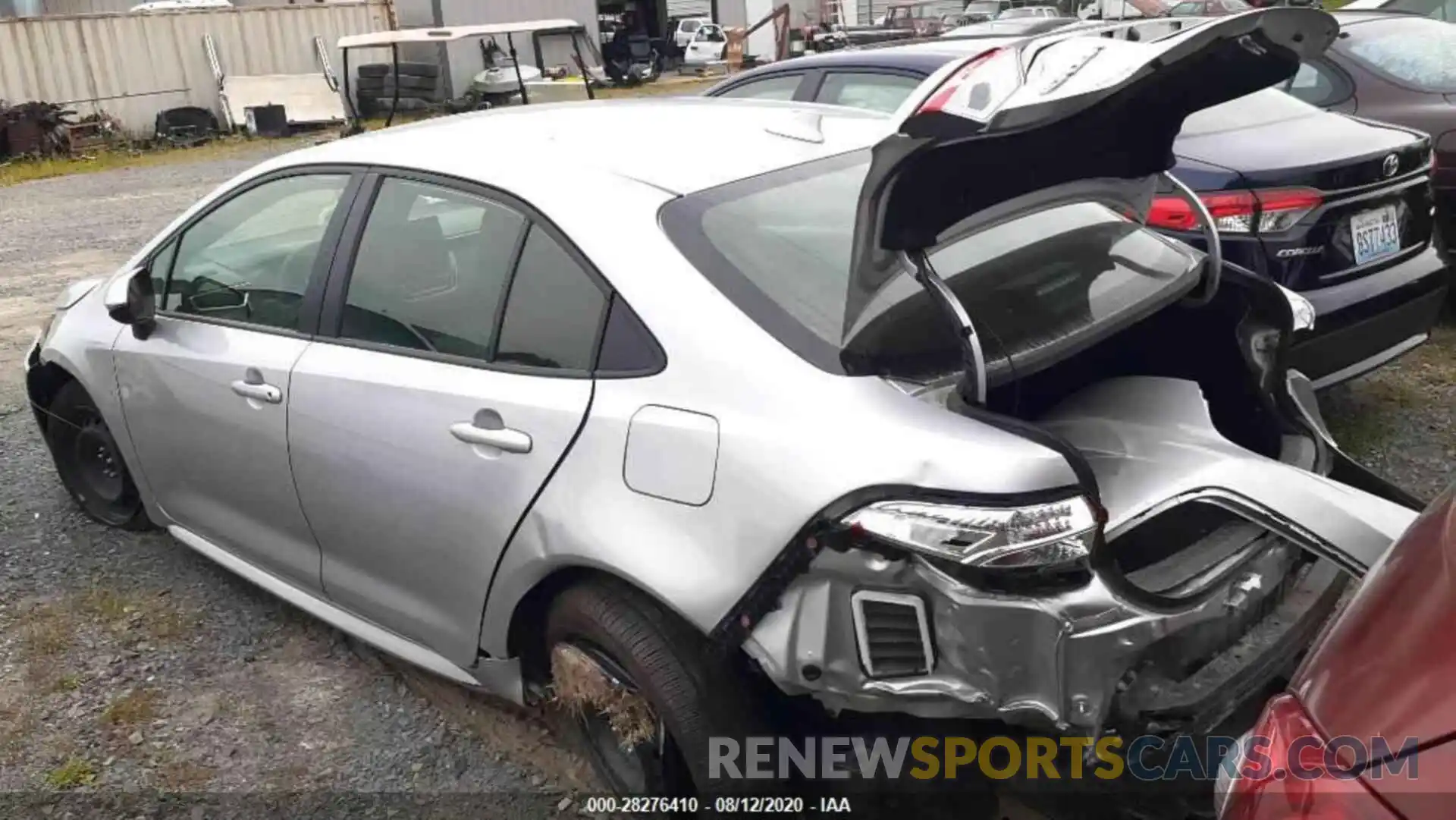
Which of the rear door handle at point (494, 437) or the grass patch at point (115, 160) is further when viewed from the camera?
the grass patch at point (115, 160)

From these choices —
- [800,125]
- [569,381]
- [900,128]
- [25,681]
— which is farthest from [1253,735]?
[25,681]

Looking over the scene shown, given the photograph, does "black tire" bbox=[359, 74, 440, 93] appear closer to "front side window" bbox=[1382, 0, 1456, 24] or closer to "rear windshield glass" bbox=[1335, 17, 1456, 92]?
"front side window" bbox=[1382, 0, 1456, 24]

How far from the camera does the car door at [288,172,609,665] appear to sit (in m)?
2.50

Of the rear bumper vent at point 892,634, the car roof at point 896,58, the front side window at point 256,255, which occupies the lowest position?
the rear bumper vent at point 892,634

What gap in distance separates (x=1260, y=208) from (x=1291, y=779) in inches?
114

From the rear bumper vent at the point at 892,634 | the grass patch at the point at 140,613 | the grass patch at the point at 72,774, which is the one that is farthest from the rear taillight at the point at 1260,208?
the grass patch at the point at 72,774

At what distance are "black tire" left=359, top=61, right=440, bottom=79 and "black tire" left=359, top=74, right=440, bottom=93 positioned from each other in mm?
52

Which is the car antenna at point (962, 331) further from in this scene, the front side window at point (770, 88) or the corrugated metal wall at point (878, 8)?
the corrugated metal wall at point (878, 8)

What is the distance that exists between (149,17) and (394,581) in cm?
1988

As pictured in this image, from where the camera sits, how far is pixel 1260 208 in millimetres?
3914

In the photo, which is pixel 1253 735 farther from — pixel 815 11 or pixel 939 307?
pixel 815 11

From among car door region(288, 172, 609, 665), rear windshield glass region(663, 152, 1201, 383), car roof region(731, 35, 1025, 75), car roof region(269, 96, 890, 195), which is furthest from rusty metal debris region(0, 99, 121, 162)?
rear windshield glass region(663, 152, 1201, 383)

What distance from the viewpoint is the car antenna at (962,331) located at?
2086 mm

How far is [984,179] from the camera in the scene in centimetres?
225
